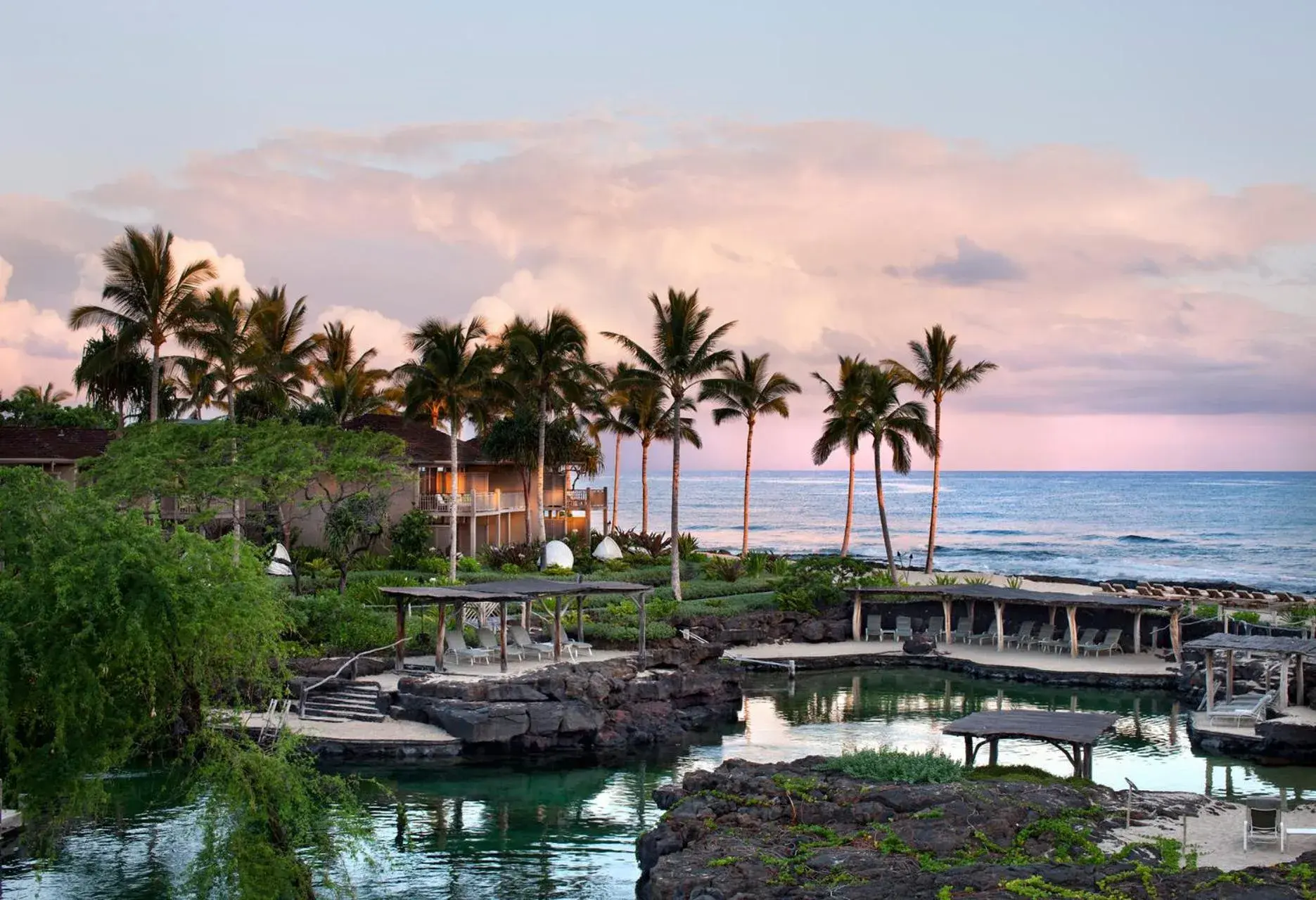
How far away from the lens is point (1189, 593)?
143 ft

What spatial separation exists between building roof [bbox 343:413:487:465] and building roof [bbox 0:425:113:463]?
10.8m

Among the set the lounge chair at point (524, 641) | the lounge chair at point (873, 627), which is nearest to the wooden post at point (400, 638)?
the lounge chair at point (524, 641)

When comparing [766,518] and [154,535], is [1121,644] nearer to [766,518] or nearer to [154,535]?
[154,535]

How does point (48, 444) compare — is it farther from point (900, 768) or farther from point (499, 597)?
point (900, 768)

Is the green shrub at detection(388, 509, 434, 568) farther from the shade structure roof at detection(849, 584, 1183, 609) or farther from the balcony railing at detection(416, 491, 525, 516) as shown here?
the shade structure roof at detection(849, 584, 1183, 609)

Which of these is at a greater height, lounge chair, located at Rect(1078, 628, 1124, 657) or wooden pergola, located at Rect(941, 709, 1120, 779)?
wooden pergola, located at Rect(941, 709, 1120, 779)

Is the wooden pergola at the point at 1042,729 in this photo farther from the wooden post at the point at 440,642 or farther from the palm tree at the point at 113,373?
the palm tree at the point at 113,373

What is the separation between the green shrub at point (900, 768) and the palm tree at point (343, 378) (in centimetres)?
3507

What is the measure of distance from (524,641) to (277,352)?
2222 centimetres

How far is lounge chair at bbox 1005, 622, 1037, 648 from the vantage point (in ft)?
126

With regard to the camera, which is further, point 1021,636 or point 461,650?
point 1021,636

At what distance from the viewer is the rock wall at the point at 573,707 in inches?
1001

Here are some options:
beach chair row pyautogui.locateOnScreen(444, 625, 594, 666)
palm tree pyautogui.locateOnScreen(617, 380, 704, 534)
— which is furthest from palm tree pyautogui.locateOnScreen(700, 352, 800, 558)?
beach chair row pyautogui.locateOnScreen(444, 625, 594, 666)

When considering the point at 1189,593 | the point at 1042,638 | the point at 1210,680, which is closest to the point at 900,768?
the point at 1210,680
